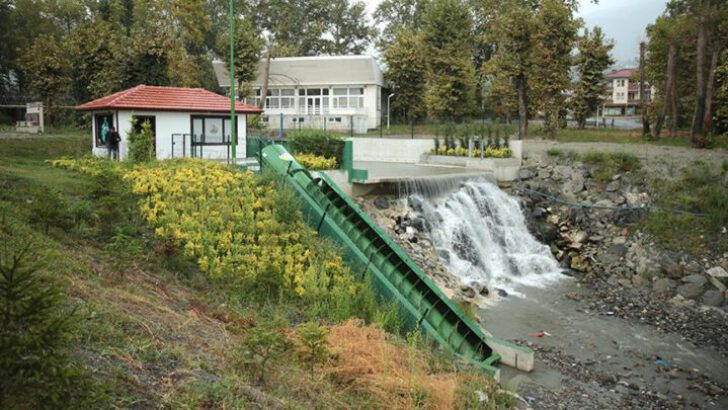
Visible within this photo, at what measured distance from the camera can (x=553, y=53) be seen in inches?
1244

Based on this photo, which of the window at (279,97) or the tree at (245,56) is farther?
the window at (279,97)

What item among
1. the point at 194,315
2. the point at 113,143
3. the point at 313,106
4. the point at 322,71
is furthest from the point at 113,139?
the point at 313,106

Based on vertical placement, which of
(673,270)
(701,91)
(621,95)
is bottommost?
(673,270)

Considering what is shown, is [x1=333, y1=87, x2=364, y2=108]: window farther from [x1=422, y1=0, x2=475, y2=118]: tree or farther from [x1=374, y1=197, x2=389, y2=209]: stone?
[x1=374, y1=197, x2=389, y2=209]: stone

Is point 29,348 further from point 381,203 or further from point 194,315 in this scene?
point 381,203

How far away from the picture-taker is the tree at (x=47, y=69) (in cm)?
3725

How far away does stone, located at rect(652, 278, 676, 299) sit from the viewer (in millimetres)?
16203

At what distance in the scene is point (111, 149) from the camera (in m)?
20.4

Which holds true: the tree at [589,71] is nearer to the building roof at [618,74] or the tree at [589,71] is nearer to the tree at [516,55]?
the tree at [516,55]

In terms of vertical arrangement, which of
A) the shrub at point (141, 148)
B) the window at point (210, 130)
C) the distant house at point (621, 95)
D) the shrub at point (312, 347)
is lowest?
the shrub at point (312, 347)

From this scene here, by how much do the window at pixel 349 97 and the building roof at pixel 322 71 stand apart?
88cm

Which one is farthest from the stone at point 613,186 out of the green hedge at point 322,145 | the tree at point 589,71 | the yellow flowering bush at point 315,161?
the tree at point 589,71

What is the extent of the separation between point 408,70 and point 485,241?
25.5 metres

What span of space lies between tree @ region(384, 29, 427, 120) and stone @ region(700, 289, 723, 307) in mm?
27728
